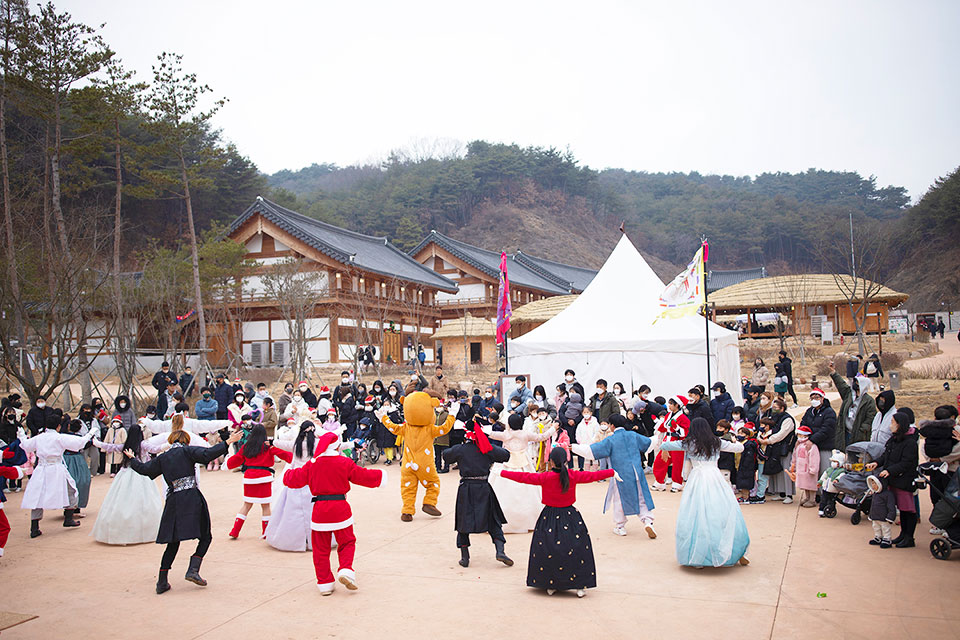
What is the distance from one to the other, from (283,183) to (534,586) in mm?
91072

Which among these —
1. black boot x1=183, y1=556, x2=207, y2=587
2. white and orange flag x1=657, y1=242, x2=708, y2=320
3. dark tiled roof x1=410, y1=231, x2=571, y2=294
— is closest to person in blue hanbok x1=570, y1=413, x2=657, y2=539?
black boot x1=183, y1=556, x2=207, y2=587

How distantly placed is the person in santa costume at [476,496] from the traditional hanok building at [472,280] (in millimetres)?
31794

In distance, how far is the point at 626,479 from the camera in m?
7.62

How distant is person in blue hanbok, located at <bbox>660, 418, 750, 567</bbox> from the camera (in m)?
5.91

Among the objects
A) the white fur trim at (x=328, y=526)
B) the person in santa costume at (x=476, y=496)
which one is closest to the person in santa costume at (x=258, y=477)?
the white fur trim at (x=328, y=526)

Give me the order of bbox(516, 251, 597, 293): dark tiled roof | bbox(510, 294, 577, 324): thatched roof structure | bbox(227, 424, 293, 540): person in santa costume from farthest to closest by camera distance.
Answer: bbox(516, 251, 597, 293): dark tiled roof
bbox(510, 294, 577, 324): thatched roof structure
bbox(227, 424, 293, 540): person in santa costume

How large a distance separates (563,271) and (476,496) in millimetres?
48013

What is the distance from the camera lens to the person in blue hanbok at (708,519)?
19.4ft

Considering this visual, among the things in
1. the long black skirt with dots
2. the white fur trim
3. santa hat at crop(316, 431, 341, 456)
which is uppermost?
santa hat at crop(316, 431, 341, 456)

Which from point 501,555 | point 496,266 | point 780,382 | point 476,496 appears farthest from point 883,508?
point 496,266

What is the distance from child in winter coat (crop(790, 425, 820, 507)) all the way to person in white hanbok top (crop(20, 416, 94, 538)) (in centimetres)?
888

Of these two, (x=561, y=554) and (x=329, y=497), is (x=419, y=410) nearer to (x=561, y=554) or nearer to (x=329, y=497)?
(x=329, y=497)

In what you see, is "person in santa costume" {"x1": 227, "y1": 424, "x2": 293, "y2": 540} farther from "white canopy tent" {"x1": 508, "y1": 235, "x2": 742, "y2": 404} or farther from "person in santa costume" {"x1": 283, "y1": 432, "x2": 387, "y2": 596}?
"white canopy tent" {"x1": 508, "y1": 235, "x2": 742, "y2": 404}

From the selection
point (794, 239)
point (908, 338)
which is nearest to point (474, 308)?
point (908, 338)
